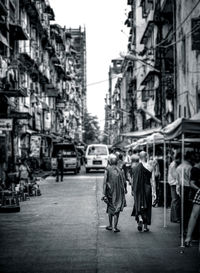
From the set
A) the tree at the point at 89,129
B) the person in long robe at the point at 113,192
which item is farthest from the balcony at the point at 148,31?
the tree at the point at 89,129

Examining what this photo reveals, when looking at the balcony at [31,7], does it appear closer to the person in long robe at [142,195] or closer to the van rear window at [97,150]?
the van rear window at [97,150]

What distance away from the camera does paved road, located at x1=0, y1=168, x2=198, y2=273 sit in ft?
27.0

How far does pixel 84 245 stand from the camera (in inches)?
400

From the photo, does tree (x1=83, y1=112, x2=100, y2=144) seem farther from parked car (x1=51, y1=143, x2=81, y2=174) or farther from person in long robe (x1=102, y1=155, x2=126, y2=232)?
person in long robe (x1=102, y1=155, x2=126, y2=232)

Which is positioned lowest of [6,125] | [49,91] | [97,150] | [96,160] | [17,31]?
[96,160]

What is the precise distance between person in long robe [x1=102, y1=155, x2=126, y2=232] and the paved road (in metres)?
0.50

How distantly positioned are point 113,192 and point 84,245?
95.5 inches

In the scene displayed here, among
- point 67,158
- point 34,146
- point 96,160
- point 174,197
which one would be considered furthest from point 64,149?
point 174,197

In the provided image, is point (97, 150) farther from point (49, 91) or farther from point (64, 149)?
point (49, 91)

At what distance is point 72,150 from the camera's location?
144 ft

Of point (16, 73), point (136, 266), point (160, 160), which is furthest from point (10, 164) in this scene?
point (136, 266)

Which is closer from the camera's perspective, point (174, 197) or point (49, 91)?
point (174, 197)

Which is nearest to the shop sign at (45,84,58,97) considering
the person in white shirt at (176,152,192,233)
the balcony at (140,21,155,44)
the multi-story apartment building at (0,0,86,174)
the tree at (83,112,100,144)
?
the multi-story apartment building at (0,0,86,174)

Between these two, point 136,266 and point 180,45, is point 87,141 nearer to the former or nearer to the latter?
point 180,45
